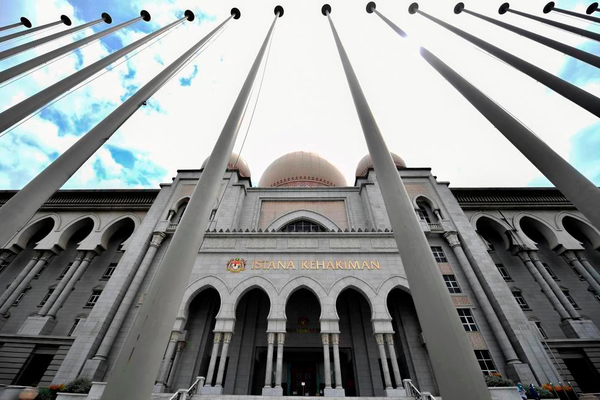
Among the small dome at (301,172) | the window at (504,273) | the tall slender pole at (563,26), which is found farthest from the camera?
the small dome at (301,172)

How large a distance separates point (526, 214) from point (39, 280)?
38365 mm

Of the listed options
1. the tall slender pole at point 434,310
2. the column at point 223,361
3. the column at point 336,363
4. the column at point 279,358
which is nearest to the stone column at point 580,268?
the column at point 336,363

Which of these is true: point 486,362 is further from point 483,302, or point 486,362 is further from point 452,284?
point 452,284

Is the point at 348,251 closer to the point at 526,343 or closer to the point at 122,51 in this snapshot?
the point at 526,343

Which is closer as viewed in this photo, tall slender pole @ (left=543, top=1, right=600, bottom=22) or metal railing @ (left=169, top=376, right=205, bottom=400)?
metal railing @ (left=169, top=376, right=205, bottom=400)

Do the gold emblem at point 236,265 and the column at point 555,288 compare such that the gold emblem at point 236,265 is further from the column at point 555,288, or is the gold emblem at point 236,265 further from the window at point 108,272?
the column at point 555,288

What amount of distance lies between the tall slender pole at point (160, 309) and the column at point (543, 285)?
22.8 meters

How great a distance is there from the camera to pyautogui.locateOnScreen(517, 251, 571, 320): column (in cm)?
1653

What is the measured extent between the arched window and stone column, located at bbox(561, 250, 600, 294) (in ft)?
58.4

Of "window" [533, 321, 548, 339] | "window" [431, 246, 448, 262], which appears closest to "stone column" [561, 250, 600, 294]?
"window" [533, 321, 548, 339]

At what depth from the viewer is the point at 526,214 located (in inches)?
841

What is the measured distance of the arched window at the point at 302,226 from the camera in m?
20.0

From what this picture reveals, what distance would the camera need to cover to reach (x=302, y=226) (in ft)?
66.7

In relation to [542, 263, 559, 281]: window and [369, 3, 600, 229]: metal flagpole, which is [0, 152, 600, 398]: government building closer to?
[542, 263, 559, 281]: window
